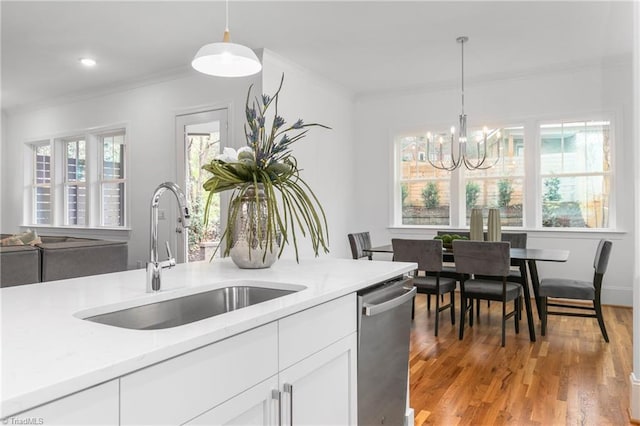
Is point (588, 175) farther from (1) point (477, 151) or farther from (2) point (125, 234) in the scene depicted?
(2) point (125, 234)

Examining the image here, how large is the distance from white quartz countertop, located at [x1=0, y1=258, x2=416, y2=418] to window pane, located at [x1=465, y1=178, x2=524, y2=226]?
4.28m

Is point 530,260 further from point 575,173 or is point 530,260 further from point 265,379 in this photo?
point 265,379

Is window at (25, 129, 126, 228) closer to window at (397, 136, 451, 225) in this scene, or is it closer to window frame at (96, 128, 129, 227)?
window frame at (96, 128, 129, 227)

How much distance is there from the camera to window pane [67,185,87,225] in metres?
6.56

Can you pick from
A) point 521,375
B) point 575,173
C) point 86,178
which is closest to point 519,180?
point 575,173

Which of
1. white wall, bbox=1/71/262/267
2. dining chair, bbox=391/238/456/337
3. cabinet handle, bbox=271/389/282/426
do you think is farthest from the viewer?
white wall, bbox=1/71/262/267

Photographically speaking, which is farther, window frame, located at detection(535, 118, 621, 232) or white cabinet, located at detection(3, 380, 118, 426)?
window frame, located at detection(535, 118, 621, 232)

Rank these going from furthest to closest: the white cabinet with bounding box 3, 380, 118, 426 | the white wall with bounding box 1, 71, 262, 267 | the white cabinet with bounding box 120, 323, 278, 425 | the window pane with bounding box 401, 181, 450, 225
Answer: the window pane with bounding box 401, 181, 450, 225 → the white wall with bounding box 1, 71, 262, 267 → the white cabinet with bounding box 120, 323, 278, 425 → the white cabinet with bounding box 3, 380, 118, 426

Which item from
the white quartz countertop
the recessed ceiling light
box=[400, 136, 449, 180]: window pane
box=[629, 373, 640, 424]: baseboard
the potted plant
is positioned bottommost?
box=[629, 373, 640, 424]: baseboard

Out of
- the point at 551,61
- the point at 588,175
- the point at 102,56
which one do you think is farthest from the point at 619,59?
the point at 102,56

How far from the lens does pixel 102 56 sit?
4.81m

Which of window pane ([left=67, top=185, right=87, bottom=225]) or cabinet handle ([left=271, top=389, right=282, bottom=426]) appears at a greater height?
window pane ([left=67, top=185, right=87, bottom=225])

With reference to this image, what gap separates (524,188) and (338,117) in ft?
8.40

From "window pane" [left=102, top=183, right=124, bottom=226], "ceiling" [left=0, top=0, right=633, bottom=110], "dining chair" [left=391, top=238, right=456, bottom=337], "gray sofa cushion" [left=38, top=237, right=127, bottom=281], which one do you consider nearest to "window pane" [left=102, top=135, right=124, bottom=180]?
"window pane" [left=102, top=183, right=124, bottom=226]
